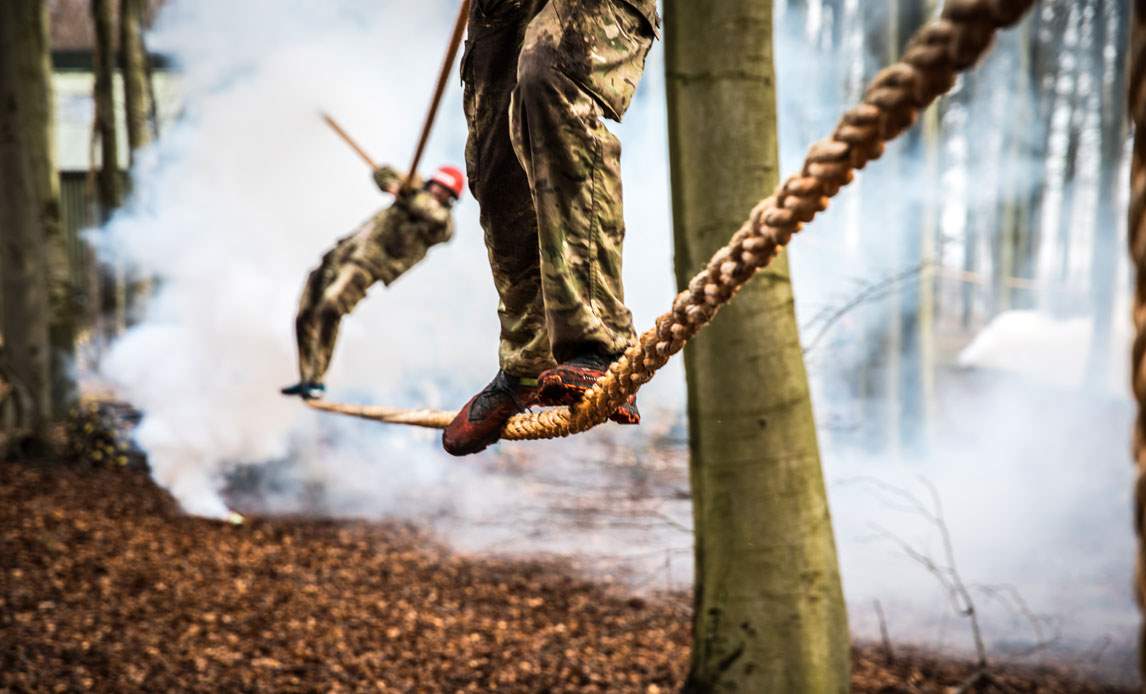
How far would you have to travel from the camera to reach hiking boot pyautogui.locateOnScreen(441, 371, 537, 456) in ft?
6.58

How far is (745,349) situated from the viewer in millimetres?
3203

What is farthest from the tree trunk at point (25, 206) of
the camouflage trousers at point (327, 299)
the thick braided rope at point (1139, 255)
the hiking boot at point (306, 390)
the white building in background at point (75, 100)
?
the thick braided rope at point (1139, 255)

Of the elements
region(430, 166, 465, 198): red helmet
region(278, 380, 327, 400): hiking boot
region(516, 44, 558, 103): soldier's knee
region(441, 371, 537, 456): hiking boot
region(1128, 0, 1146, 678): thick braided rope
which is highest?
region(430, 166, 465, 198): red helmet

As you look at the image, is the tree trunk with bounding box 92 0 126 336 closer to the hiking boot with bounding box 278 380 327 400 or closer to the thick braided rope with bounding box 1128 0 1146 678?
the hiking boot with bounding box 278 380 327 400

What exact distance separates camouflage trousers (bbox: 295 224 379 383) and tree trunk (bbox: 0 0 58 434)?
370 cm

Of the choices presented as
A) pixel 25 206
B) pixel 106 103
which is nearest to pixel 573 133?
pixel 25 206

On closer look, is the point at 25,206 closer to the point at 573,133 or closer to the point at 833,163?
the point at 573,133

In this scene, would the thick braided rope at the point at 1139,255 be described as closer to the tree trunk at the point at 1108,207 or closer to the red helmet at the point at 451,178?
the red helmet at the point at 451,178

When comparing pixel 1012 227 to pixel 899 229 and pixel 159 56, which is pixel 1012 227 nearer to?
pixel 899 229

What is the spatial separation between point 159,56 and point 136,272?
13.3 feet

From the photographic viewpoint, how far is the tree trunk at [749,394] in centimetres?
319

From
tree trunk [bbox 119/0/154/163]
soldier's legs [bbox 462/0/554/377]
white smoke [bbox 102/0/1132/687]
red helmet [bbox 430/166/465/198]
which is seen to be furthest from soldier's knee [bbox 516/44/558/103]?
tree trunk [bbox 119/0/154/163]

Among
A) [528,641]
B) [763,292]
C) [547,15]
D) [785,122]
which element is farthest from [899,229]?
[547,15]

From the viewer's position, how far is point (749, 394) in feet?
10.5
